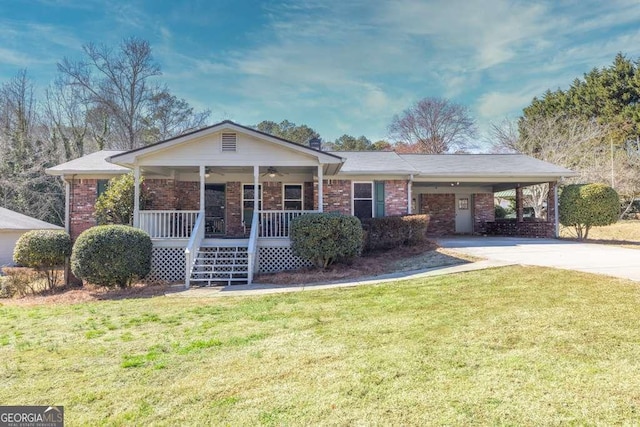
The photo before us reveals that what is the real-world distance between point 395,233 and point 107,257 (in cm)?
876

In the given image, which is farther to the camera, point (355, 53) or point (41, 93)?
point (41, 93)

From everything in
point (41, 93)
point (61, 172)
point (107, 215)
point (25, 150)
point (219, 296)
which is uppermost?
point (41, 93)

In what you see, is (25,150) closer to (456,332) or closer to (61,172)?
(61,172)

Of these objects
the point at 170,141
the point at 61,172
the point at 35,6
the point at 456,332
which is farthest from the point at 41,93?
the point at 456,332

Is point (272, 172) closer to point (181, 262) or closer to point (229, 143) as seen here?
point (229, 143)

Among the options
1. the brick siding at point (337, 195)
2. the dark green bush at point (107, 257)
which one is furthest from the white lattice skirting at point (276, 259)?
the brick siding at point (337, 195)

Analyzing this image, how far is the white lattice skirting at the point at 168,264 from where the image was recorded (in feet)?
36.1

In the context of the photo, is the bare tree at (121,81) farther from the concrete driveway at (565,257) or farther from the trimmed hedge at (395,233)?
the concrete driveway at (565,257)

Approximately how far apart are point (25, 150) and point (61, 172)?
14.0m

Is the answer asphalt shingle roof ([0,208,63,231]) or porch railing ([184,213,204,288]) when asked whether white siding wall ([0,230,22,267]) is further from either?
porch railing ([184,213,204,288])

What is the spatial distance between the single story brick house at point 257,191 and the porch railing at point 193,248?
3cm

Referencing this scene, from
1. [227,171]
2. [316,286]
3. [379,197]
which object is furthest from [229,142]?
[379,197]

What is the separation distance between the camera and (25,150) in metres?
23.6

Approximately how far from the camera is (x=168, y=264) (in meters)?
11.1
